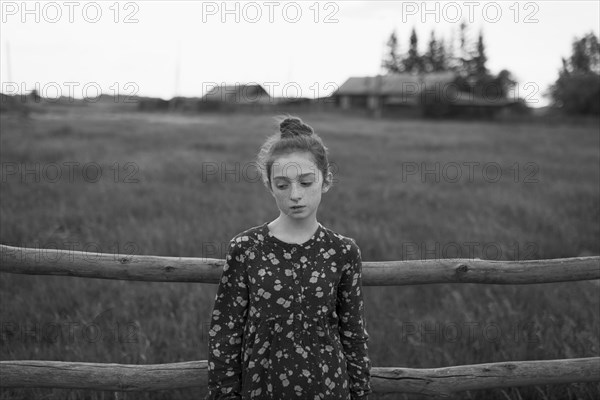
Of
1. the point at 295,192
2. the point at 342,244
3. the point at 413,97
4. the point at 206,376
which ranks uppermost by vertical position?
the point at 413,97

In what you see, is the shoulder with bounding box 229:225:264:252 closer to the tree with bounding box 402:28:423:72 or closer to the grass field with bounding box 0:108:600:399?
the grass field with bounding box 0:108:600:399

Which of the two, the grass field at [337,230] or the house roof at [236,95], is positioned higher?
the house roof at [236,95]

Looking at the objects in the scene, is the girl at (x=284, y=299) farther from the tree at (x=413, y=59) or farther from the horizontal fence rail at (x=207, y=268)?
the tree at (x=413, y=59)

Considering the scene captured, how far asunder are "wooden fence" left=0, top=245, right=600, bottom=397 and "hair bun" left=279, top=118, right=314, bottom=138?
920mm

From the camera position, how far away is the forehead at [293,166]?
A: 2.04 m

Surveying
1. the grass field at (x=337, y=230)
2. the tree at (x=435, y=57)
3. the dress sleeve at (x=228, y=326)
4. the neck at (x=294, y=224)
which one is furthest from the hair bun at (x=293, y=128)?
the tree at (x=435, y=57)

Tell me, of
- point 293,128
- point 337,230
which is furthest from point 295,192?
point 337,230

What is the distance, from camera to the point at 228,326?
2.14 m

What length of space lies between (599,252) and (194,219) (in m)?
5.41

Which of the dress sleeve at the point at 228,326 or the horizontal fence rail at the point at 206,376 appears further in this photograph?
the horizontal fence rail at the point at 206,376

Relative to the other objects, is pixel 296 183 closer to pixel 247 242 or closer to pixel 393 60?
pixel 247 242

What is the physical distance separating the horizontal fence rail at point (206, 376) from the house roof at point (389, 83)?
158 ft

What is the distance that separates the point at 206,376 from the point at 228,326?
0.85 m

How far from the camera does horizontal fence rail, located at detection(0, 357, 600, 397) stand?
112 inches
